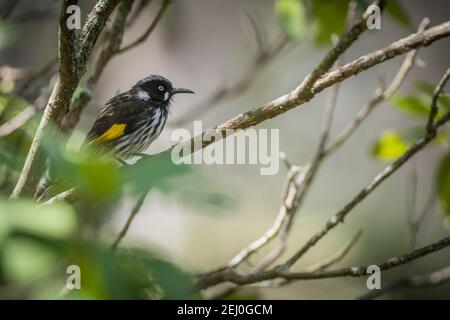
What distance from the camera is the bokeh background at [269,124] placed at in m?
5.45

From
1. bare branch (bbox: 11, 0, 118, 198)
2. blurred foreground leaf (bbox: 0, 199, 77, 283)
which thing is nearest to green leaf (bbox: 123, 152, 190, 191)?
blurred foreground leaf (bbox: 0, 199, 77, 283)

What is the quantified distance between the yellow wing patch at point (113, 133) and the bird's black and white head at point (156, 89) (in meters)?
0.44

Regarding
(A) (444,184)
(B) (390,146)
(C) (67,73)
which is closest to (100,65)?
(C) (67,73)

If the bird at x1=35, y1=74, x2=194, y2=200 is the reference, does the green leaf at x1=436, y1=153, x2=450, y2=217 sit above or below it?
below

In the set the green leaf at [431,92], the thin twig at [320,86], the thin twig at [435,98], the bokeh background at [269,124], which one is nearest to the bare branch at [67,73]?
the thin twig at [320,86]

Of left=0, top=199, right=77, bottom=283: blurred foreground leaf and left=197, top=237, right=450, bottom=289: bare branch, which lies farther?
left=197, top=237, right=450, bottom=289: bare branch

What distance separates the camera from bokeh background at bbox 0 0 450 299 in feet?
17.9

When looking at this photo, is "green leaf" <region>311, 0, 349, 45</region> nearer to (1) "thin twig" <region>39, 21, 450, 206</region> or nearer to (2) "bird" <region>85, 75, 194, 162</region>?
(1) "thin twig" <region>39, 21, 450, 206</region>

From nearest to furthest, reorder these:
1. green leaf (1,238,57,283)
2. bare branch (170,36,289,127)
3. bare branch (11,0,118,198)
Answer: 1. green leaf (1,238,57,283)
2. bare branch (11,0,118,198)
3. bare branch (170,36,289,127)

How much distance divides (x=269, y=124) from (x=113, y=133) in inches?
156

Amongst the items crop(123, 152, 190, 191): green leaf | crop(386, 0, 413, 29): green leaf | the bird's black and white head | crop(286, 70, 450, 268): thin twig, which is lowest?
crop(123, 152, 190, 191): green leaf

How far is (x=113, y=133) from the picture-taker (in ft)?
12.9
